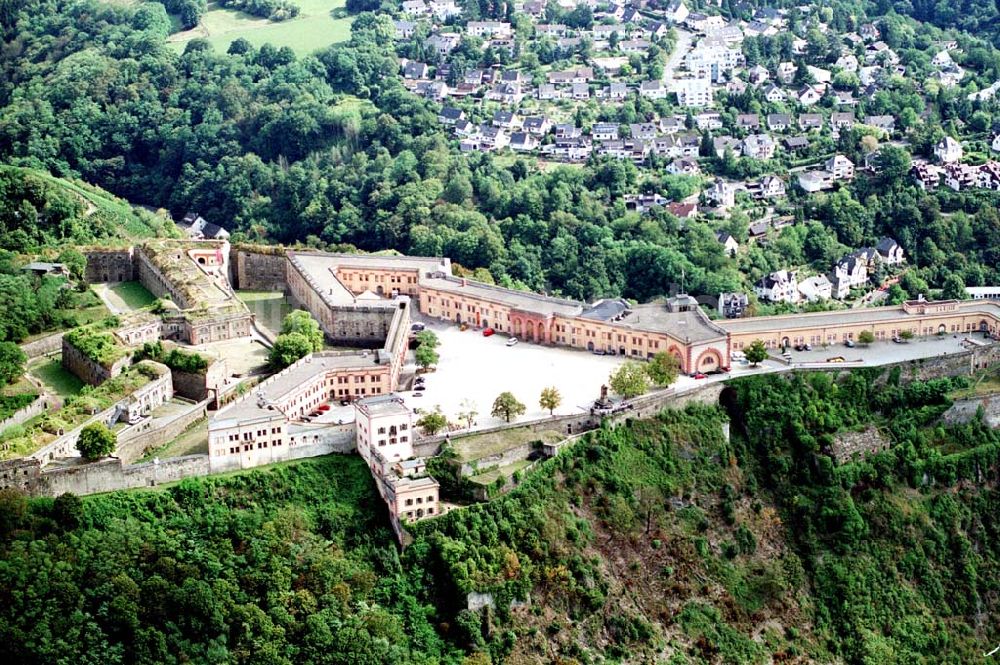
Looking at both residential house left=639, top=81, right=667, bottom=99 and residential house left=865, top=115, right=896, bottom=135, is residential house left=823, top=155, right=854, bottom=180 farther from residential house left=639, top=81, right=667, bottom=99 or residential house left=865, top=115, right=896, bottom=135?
residential house left=639, top=81, right=667, bottom=99

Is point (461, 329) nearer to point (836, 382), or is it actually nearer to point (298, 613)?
point (836, 382)

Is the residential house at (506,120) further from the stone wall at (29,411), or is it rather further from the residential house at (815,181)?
the stone wall at (29,411)

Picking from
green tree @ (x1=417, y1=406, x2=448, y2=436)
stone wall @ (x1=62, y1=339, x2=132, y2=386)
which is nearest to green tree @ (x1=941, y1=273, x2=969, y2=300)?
green tree @ (x1=417, y1=406, x2=448, y2=436)

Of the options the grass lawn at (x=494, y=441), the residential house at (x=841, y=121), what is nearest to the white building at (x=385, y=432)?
the grass lawn at (x=494, y=441)

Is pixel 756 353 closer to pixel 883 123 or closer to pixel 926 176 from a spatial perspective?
pixel 926 176

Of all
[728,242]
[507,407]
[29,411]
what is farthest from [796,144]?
[29,411]
